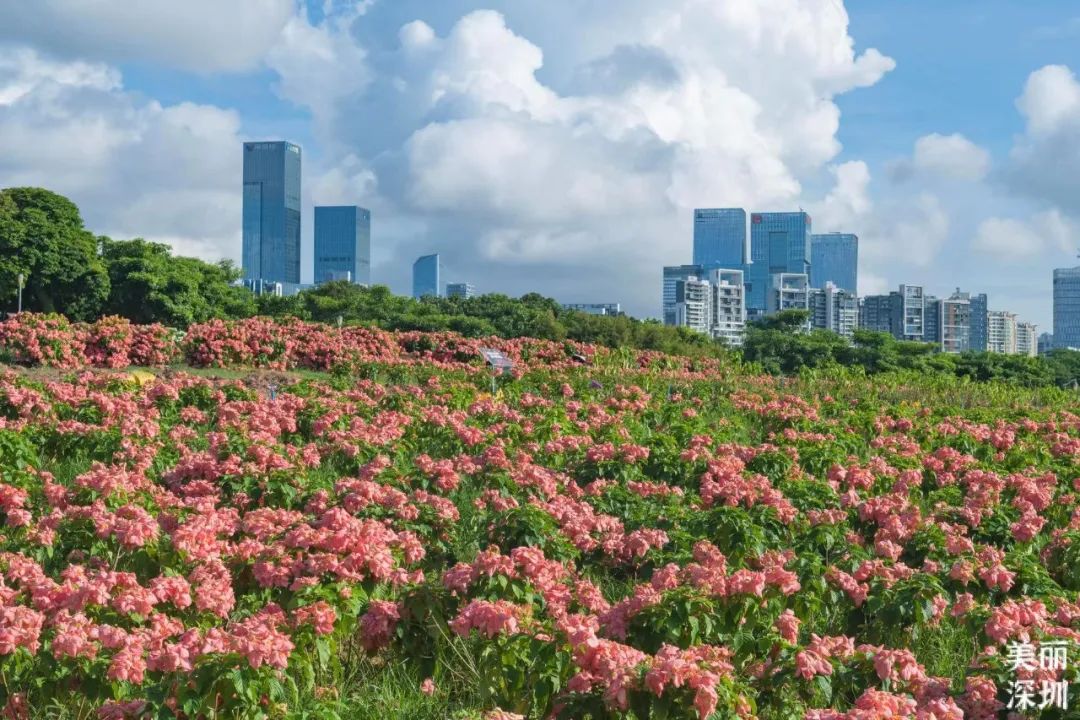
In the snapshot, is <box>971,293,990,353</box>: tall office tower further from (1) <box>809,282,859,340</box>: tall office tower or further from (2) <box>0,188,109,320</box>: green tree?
(2) <box>0,188,109,320</box>: green tree

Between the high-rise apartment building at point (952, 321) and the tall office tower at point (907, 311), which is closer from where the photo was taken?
the tall office tower at point (907, 311)

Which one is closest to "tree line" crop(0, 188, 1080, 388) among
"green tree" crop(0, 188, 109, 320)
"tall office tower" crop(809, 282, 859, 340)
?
"green tree" crop(0, 188, 109, 320)

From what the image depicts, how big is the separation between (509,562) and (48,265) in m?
37.3

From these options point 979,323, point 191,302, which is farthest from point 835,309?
point 191,302

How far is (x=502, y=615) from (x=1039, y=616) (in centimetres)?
227

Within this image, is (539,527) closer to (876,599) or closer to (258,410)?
(876,599)

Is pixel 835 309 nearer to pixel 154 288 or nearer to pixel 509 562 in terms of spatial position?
pixel 154 288

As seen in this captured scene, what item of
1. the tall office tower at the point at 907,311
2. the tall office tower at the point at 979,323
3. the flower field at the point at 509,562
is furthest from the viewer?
the tall office tower at the point at 979,323

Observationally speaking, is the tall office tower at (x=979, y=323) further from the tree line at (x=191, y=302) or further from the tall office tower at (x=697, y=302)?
the tree line at (x=191, y=302)

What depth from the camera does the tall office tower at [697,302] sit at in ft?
500

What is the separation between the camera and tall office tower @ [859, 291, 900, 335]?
152125mm

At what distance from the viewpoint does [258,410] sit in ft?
34.2

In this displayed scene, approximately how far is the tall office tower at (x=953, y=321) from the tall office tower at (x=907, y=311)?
476 centimetres

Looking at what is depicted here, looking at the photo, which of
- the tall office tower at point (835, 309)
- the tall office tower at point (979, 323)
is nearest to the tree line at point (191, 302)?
the tall office tower at point (835, 309)
